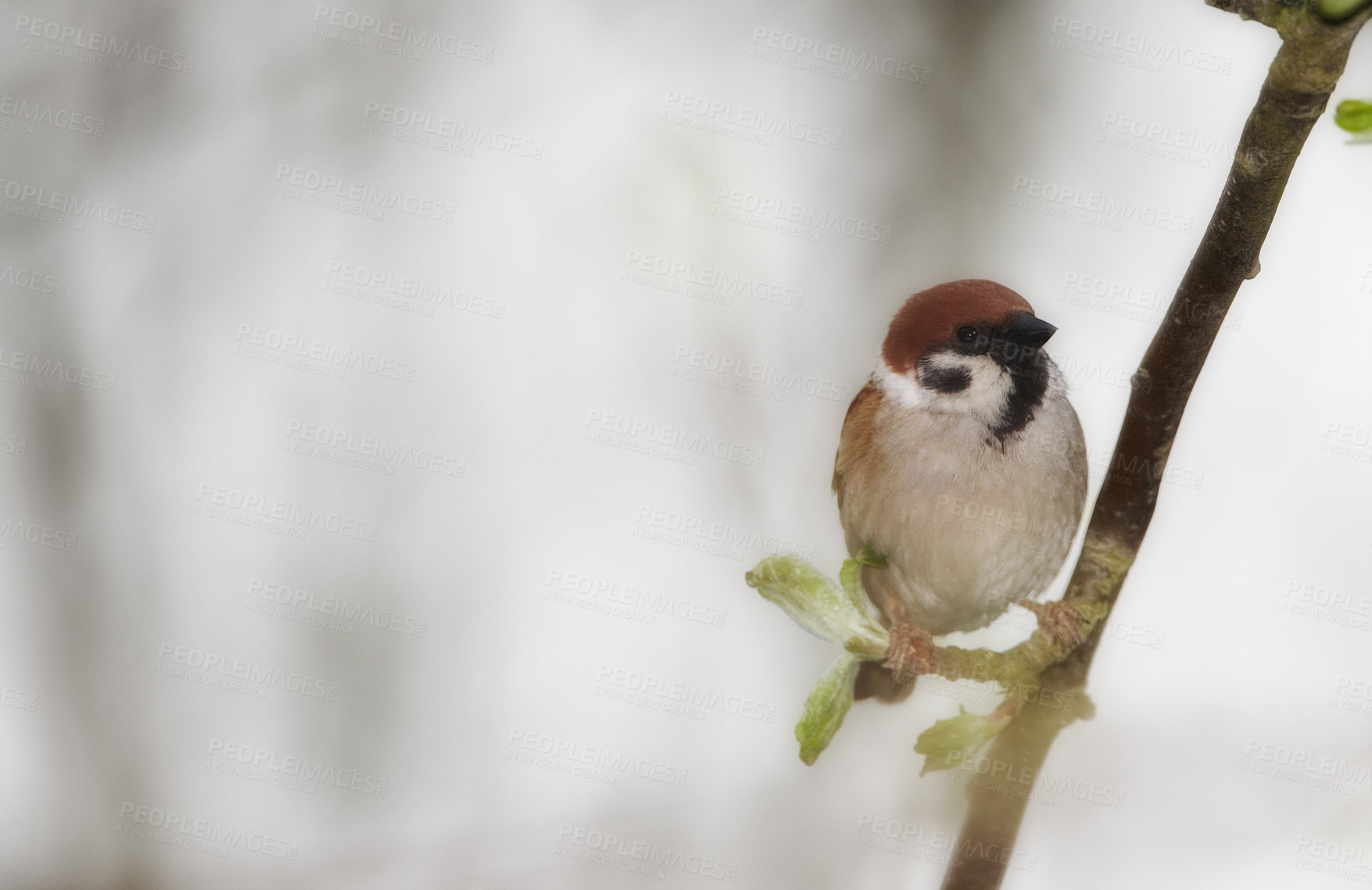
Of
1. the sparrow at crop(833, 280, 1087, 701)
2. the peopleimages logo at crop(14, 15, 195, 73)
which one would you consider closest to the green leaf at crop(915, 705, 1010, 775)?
the sparrow at crop(833, 280, 1087, 701)

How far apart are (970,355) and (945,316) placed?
0.08 m

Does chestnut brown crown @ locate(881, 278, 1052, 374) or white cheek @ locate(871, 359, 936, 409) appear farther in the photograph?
white cheek @ locate(871, 359, 936, 409)

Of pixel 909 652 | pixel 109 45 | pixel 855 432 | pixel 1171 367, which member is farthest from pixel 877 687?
pixel 109 45

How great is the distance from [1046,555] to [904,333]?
15.6 inches

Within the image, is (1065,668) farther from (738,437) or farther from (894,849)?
(738,437)

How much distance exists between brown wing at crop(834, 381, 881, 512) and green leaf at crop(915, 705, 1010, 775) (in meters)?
0.75

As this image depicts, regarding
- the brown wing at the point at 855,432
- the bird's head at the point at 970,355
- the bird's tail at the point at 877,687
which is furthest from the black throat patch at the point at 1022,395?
the bird's tail at the point at 877,687

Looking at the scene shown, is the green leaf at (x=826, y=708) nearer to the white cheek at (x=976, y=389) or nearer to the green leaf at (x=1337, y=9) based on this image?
the green leaf at (x=1337, y=9)

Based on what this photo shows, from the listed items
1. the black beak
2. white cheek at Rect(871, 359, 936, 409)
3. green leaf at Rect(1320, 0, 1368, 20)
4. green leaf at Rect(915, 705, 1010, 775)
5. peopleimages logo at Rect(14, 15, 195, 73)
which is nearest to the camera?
green leaf at Rect(1320, 0, 1368, 20)

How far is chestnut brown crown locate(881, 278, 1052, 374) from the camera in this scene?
1266 millimetres

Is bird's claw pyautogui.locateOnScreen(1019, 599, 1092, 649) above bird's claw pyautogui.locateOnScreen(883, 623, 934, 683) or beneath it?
above

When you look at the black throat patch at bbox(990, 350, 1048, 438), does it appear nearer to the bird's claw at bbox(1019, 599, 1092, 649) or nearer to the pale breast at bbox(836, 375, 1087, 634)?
the pale breast at bbox(836, 375, 1087, 634)

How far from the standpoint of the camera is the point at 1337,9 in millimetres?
443

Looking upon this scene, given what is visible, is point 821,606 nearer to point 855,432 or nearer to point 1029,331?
point 1029,331
